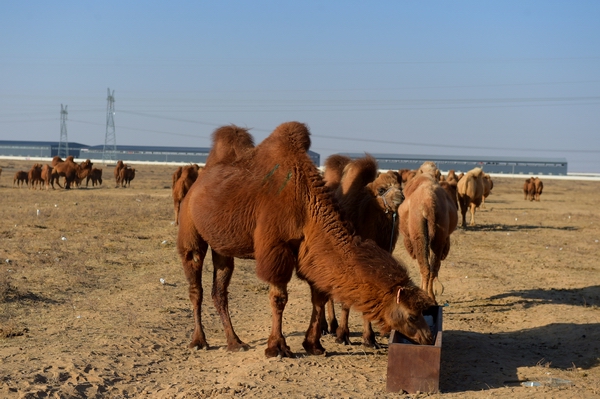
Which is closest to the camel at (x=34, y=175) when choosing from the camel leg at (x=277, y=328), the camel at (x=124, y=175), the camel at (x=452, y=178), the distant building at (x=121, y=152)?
the camel at (x=124, y=175)

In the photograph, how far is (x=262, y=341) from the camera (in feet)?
27.9

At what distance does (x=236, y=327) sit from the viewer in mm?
9430

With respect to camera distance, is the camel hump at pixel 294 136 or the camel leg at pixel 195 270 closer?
the camel hump at pixel 294 136

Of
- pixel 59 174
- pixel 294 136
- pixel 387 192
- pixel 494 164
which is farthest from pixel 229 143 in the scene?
pixel 494 164

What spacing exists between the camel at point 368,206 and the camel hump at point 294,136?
53 cm

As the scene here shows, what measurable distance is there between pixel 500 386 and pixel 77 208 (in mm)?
21482

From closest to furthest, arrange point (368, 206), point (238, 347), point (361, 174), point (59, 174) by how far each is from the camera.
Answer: point (238, 347) → point (368, 206) → point (361, 174) → point (59, 174)

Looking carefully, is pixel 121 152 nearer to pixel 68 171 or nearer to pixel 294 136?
pixel 68 171

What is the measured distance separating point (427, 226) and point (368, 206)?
221 cm

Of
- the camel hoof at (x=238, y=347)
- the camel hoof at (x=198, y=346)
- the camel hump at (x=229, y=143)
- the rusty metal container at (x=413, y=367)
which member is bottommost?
the camel hoof at (x=198, y=346)

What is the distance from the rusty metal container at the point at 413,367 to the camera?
Result: 6.50 metres

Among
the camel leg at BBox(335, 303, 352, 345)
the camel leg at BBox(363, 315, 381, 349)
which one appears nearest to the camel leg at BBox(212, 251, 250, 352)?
the camel leg at BBox(335, 303, 352, 345)

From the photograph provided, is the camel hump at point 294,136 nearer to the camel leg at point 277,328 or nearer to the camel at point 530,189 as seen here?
the camel leg at point 277,328

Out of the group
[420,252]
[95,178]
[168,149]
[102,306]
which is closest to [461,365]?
[420,252]
